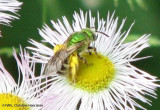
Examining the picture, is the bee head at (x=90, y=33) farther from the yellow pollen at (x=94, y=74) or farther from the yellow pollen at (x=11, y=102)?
the yellow pollen at (x=11, y=102)

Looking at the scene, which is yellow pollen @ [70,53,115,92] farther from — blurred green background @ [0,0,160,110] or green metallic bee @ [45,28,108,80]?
blurred green background @ [0,0,160,110]

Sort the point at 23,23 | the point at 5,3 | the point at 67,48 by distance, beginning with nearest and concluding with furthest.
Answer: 1. the point at 67,48
2. the point at 5,3
3. the point at 23,23

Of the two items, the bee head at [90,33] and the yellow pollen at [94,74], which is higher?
the bee head at [90,33]

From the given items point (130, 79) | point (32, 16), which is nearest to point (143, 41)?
point (130, 79)

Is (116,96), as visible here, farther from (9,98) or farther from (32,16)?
(32,16)

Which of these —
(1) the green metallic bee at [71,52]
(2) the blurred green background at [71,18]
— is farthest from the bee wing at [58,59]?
(2) the blurred green background at [71,18]

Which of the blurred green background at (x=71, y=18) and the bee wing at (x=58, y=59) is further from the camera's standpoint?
the blurred green background at (x=71, y=18)

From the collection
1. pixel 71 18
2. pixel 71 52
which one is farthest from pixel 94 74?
pixel 71 18
